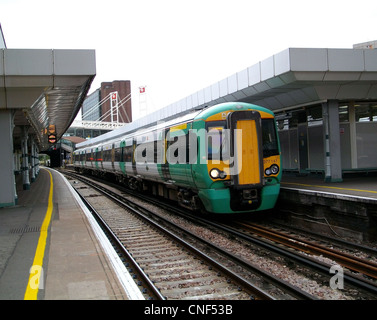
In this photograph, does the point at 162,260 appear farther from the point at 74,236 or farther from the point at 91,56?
the point at 91,56

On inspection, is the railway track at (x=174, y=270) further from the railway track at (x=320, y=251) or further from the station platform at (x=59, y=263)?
the railway track at (x=320, y=251)

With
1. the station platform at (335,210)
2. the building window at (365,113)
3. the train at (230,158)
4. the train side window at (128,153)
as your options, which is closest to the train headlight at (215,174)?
the train at (230,158)

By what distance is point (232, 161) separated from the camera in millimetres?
8984

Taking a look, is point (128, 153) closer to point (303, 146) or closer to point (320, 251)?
point (303, 146)

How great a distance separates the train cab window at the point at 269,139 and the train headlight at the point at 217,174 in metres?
1.24

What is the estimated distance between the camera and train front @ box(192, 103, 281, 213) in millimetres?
8945

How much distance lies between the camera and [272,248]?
711 cm

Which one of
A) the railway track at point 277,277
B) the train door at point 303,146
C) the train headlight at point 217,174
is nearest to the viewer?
the railway track at point 277,277

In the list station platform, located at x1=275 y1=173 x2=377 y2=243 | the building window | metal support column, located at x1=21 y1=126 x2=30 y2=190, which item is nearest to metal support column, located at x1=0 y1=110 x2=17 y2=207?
metal support column, located at x1=21 y1=126 x2=30 y2=190

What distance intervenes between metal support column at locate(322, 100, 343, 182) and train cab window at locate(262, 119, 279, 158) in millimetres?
3361

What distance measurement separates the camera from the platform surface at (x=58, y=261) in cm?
466

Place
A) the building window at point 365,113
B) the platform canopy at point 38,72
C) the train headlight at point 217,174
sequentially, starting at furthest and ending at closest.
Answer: the building window at point 365,113 < the platform canopy at point 38,72 < the train headlight at point 217,174

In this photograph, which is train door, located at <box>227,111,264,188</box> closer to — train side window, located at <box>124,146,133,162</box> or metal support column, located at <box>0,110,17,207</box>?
metal support column, located at <box>0,110,17,207</box>

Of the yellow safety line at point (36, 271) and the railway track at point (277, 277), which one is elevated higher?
the yellow safety line at point (36, 271)
